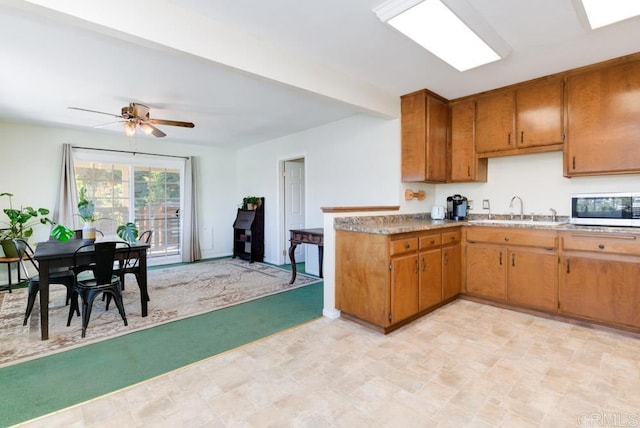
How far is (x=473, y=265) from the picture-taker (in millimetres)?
3477

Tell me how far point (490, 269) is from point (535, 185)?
3.64 feet

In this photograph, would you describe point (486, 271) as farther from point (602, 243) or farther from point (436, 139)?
point (436, 139)

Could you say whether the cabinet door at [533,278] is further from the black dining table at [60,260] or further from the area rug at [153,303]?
the black dining table at [60,260]

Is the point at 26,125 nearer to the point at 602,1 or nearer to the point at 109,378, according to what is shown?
the point at 109,378

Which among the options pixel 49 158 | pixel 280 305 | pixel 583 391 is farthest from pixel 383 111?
pixel 49 158

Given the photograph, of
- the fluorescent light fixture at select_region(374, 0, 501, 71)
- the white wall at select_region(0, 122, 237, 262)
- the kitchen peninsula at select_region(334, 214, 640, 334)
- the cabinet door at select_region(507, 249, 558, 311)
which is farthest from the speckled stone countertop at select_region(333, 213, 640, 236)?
the white wall at select_region(0, 122, 237, 262)

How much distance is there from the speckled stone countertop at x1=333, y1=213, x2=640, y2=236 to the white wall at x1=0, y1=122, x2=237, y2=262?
167 inches

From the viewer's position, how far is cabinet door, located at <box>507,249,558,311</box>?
116 inches

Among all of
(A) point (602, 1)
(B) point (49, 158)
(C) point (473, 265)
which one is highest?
(A) point (602, 1)

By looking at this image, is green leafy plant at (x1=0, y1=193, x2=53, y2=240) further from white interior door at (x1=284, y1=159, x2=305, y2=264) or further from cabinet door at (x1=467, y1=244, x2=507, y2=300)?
cabinet door at (x1=467, y1=244, x2=507, y2=300)

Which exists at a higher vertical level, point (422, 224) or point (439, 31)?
point (439, 31)

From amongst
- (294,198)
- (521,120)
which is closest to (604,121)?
(521,120)

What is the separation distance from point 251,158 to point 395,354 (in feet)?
16.6

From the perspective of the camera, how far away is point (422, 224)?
3248mm
